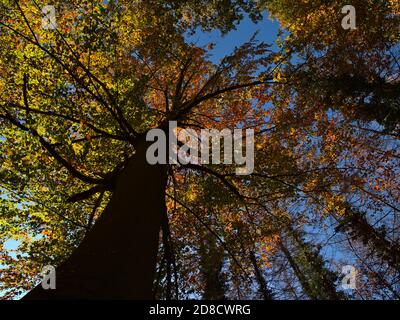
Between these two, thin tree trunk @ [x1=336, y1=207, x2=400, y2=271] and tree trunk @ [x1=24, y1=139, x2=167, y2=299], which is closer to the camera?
tree trunk @ [x1=24, y1=139, x2=167, y2=299]

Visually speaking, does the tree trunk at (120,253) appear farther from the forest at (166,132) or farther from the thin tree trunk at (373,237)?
the thin tree trunk at (373,237)

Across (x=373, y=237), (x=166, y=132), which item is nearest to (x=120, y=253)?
(x=166, y=132)

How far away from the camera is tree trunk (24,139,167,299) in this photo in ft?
8.80

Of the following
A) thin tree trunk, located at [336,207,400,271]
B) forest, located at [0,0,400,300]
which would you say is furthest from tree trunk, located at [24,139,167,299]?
thin tree trunk, located at [336,207,400,271]

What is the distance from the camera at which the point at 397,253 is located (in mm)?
10672

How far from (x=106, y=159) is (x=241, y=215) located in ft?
16.0

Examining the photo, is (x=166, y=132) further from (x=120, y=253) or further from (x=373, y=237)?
(x=373, y=237)

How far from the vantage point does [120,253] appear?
3.19m

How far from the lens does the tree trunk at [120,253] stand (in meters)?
2.68

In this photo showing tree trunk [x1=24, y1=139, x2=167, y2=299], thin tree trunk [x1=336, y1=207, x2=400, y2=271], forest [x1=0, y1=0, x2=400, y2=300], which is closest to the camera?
tree trunk [x1=24, y1=139, x2=167, y2=299]

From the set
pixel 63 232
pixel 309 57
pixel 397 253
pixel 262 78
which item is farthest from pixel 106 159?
pixel 397 253

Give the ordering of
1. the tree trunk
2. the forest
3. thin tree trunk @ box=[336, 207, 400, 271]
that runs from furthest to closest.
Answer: thin tree trunk @ box=[336, 207, 400, 271] < the forest < the tree trunk

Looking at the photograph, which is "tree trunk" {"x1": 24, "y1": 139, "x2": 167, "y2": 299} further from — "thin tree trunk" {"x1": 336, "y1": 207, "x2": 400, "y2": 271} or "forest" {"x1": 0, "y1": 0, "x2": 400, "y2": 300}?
"thin tree trunk" {"x1": 336, "y1": 207, "x2": 400, "y2": 271}
